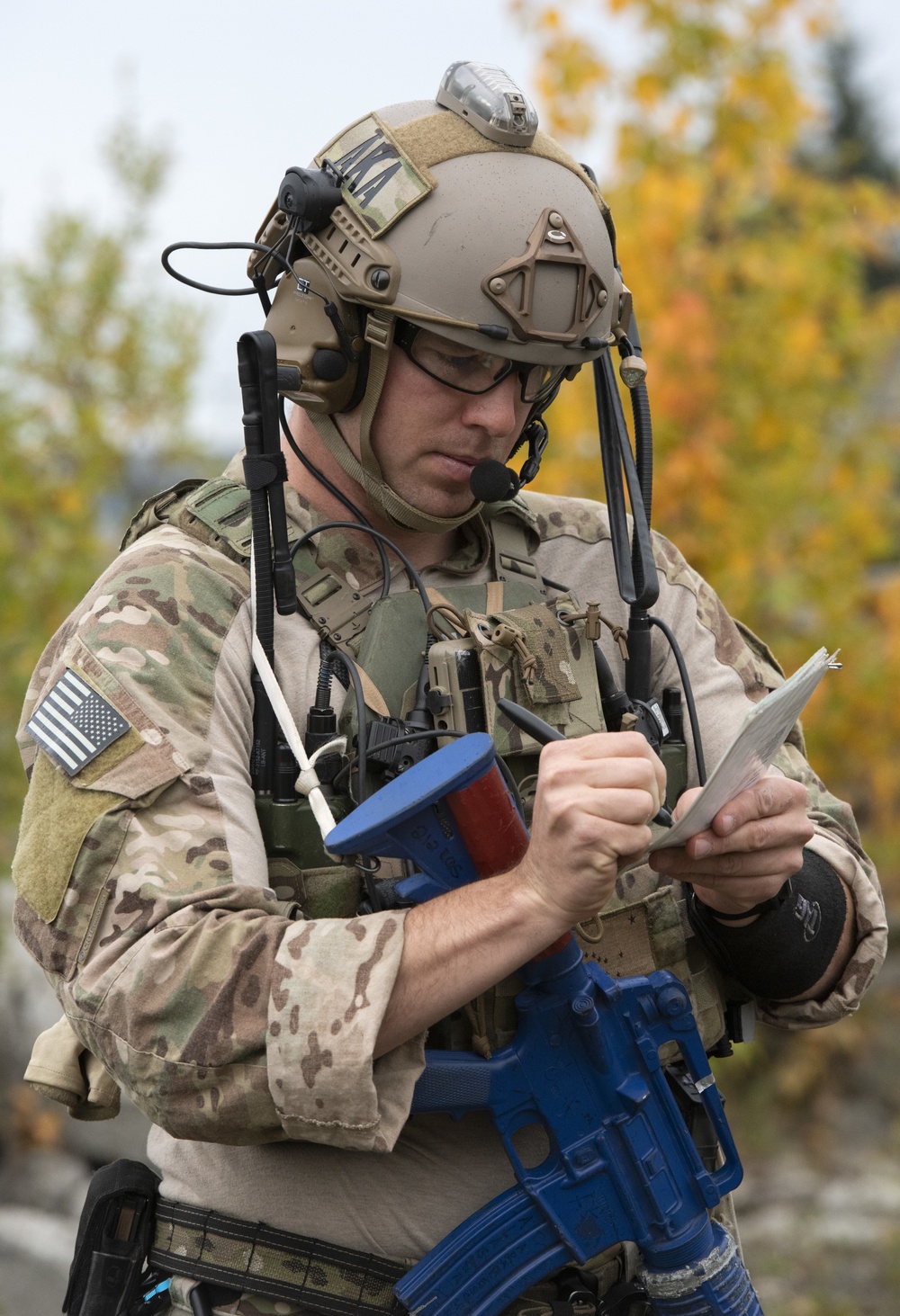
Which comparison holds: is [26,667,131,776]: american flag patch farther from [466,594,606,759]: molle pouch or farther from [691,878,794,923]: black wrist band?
[691,878,794,923]: black wrist band

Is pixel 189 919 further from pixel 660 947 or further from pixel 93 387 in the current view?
pixel 93 387

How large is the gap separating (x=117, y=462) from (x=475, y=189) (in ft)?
18.3

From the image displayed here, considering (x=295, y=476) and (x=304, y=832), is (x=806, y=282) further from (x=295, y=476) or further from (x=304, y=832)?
(x=304, y=832)

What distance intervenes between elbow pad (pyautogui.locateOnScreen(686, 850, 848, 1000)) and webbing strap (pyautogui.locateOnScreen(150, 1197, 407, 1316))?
29.0 inches

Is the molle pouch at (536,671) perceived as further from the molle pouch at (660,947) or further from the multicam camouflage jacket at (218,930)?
the molle pouch at (660,947)

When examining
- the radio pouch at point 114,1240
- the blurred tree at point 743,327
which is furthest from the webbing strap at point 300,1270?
the blurred tree at point 743,327

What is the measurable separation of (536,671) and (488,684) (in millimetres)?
93

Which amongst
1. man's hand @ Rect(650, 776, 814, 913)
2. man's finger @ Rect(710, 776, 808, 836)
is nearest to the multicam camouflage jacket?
man's hand @ Rect(650, 776, 814, 913)

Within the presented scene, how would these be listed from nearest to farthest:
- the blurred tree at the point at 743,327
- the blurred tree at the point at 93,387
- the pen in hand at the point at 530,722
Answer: the pen in hand at the point at 530,722, the blurred tree at the point at 743,327, the blurred tree at the point at 93,387

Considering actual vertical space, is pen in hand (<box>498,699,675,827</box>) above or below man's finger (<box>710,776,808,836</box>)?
above

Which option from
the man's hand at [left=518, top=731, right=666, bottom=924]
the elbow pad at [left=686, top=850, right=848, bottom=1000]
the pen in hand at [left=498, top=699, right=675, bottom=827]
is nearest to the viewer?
the man's hand at [left=518, top=731, right=666, bottom=924]

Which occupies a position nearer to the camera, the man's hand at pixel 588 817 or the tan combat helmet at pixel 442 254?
the man's hand at pixel 588 817

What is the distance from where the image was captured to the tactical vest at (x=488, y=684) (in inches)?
92.3

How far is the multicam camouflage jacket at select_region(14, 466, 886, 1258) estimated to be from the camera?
203cm
